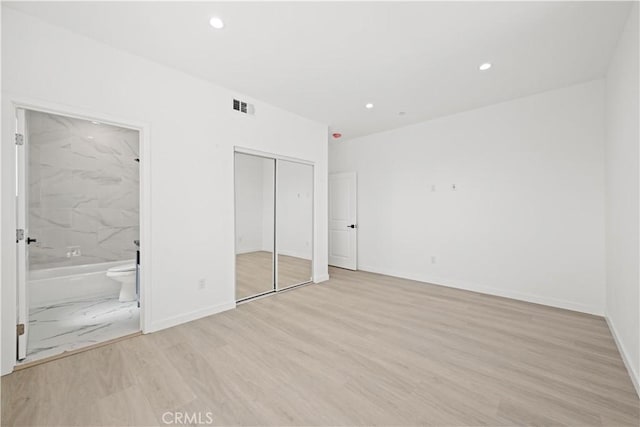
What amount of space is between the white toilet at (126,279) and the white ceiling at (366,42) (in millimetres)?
2695

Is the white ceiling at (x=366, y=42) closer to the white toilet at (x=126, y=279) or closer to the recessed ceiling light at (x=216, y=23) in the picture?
the recessed ceiling light at (x=216, y=23)

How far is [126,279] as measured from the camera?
11.5 ft

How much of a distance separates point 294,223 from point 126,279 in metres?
2.50

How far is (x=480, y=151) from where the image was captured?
4.14 metres

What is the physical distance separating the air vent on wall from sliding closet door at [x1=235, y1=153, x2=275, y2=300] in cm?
59

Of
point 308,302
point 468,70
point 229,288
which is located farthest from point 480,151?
point 229,288

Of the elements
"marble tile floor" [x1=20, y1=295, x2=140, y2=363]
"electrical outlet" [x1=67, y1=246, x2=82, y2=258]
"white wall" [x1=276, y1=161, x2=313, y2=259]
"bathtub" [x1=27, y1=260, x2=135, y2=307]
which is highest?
"white wall" [x1=276, y1=161, x2=313, y2=259]

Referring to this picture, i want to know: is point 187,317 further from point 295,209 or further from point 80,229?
point 80,229

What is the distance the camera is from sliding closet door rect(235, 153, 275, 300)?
3701mm

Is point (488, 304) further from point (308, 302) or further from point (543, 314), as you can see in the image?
point (308, 302)

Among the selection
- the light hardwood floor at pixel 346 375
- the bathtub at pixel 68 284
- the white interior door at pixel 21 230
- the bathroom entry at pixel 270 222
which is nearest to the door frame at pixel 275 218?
the bathroom entry at pixel 270 222

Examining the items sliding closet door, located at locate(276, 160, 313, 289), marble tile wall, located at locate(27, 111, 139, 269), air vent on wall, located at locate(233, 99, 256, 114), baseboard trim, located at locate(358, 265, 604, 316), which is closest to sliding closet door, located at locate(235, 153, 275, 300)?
sliding closet door, located at locate(276, 160, 313, 289)

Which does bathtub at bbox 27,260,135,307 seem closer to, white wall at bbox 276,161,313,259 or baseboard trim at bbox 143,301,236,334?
baseboard trim at bbox 143,301,236,334

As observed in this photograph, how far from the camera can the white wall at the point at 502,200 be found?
331 cm
